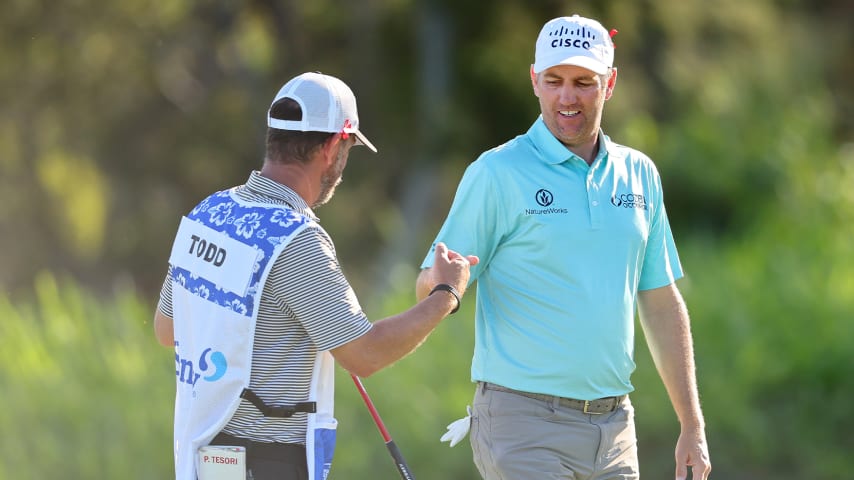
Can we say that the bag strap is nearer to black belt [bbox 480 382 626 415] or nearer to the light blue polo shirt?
the light blue polo shirt

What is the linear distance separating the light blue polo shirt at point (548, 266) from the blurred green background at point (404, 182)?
4080 millimetres

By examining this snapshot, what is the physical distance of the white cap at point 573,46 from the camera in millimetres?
3996

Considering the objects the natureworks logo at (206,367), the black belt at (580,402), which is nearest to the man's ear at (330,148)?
the natureworks logo at (206,367)

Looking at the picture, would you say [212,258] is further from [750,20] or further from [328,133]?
[750,20]

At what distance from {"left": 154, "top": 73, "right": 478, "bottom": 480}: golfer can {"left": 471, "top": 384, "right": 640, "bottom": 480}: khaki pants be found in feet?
1.98

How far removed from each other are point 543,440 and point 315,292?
99cm

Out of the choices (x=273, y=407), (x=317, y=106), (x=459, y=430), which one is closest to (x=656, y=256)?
(x=459, y=430)

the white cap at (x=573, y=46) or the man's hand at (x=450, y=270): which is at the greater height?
the white cap at (x=573, y=46)

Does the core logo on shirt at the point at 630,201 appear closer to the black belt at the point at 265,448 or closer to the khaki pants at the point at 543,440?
the khaki pants at the point at 543,440

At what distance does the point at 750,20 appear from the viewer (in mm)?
Result: 15289

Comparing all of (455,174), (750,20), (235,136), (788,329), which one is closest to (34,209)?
(235,136)

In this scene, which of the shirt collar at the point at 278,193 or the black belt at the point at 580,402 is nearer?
the shirt collar at the point at 278,193

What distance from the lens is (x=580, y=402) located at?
3969 millimetres

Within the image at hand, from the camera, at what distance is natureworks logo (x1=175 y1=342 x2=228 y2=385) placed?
334 cm
